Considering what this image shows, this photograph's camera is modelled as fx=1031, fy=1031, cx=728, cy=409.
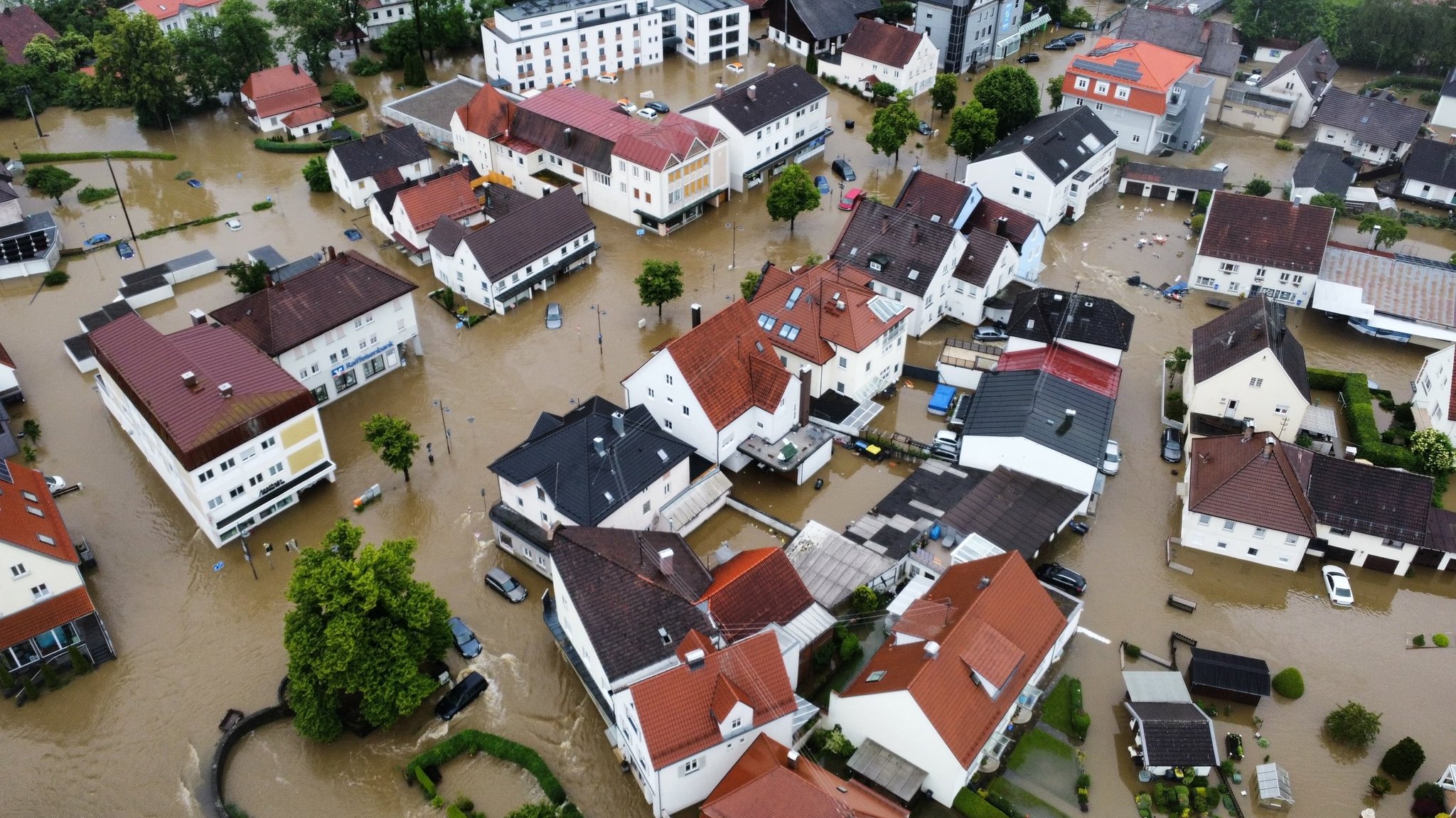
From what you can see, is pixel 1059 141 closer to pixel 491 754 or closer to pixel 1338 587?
pixel 1338 587

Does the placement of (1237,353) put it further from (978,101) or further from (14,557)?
(14,557)

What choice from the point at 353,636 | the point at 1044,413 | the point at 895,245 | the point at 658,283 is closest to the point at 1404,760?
the point at 1044,413

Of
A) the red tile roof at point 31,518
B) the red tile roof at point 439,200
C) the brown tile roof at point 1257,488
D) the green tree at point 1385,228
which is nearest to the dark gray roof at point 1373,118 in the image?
the green tree at point 1385,228

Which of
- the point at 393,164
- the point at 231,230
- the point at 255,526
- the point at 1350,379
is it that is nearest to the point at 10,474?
the point at 255,526

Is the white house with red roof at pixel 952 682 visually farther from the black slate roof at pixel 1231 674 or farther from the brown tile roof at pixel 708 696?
the black slate roof at pixel 1231 674

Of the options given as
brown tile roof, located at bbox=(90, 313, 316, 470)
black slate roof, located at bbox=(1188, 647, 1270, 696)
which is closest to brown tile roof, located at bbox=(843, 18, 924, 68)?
brown tile roof, located at bbox=(90, 313, 316, 470)

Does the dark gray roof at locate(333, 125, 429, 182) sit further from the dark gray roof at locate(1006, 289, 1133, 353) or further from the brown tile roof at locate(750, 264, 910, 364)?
the dark gray roof at locate(1006, 289, 1133, 353)
